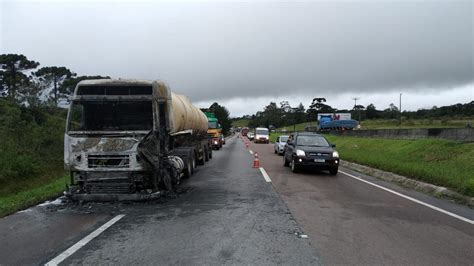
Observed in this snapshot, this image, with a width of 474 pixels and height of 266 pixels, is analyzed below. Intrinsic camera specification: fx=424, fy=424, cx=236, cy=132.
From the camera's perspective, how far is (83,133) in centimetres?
1005

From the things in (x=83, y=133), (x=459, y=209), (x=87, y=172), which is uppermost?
(x=83, y=133)

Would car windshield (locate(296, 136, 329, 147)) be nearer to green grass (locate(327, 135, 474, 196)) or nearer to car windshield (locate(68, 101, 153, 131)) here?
green grass (locate(327, 135, 474, 196))

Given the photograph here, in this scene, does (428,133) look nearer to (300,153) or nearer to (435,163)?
(435,163)

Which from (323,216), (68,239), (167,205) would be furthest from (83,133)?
(323,216)

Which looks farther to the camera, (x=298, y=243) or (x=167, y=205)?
(x=167, y=205)

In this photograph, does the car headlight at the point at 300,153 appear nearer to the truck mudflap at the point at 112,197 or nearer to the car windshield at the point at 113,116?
the car windshield at the point at 113,116

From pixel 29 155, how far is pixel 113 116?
12612mm

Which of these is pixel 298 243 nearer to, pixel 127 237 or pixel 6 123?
pixel 127 237

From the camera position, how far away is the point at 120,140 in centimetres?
993

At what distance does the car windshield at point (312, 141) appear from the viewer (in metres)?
18.1

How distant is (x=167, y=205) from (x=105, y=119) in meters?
3.38

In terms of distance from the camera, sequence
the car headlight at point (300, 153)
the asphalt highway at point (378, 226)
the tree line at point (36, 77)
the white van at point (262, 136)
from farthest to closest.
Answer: the white van at point (262, 136) → the tree line at point (36, 77) → the car headlight at point (300, 153) → the asphalt highway at point (378, 226)

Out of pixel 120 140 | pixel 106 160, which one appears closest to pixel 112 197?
pixel 106 160

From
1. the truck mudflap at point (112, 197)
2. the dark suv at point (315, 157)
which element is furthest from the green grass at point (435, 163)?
the truck mudflap at point (112, 197)
